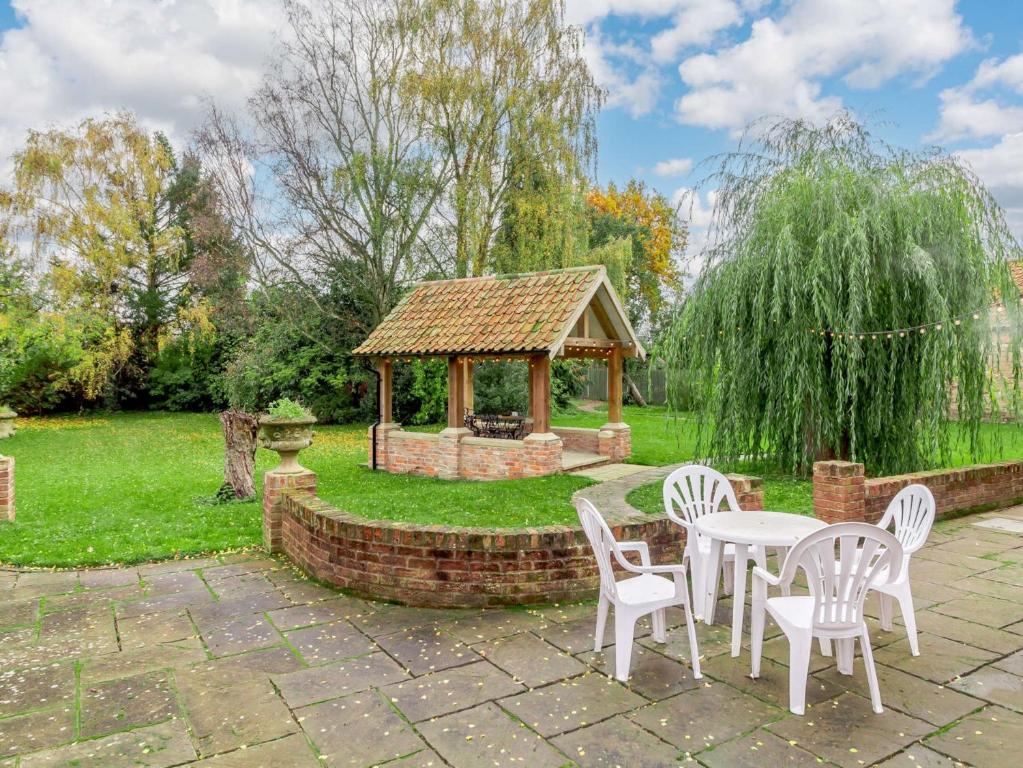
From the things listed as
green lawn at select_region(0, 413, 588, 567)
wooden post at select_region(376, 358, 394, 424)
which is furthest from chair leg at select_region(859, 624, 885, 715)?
wooden post at select_region(376, 358, 394, 424)

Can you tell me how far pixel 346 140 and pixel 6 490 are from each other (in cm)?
1284

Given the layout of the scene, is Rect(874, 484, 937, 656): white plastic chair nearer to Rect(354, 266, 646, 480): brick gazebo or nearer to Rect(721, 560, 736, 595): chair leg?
Rect(721, 560, 736, 595): chair leg

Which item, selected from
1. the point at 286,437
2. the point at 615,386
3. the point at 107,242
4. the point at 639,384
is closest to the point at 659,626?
the point at 286,437

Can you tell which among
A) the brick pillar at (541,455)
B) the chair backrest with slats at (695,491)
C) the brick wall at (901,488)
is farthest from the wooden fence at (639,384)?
the chair backrest with slats at (695,491)

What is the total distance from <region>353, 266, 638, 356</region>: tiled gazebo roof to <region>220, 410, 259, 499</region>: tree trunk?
3579mm

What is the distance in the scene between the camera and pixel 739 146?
350 inches

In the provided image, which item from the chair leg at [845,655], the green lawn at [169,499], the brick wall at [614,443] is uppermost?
the brick wall at [614,443]

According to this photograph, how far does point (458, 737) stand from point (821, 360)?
21.7ft

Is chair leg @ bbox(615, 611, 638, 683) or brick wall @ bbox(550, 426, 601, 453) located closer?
chair leg @ bbox(615, 611, 638, 683)

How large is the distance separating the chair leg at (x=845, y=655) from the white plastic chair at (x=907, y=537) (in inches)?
14.4

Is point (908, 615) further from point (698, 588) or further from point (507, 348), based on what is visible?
point (507, 348)

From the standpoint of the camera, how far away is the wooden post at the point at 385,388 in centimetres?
1261

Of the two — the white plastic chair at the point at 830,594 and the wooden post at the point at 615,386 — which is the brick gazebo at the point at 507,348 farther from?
the white plastic chair at the point at 830,594

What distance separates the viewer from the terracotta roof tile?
10.4 m
